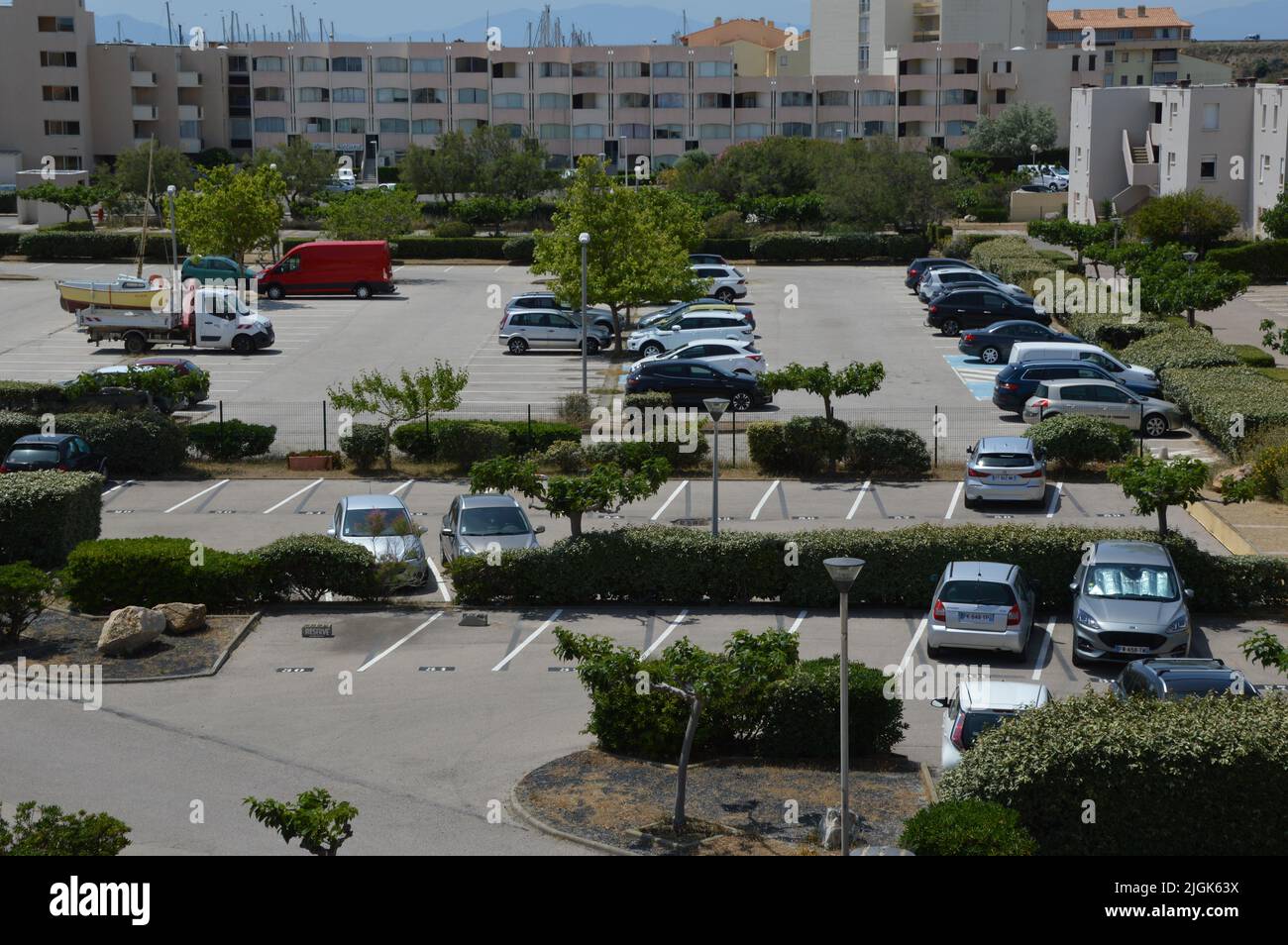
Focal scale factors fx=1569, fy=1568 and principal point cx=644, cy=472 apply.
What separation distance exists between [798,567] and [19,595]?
10.8 m

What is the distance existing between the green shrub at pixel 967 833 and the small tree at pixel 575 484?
35.0 ft

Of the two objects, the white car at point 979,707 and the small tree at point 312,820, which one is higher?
the small tree at point 312,820

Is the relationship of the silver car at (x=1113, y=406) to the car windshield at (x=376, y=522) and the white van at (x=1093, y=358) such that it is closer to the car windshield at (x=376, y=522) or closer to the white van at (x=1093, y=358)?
the white van at (x=1093, y=358)

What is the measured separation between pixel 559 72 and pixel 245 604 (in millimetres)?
85898

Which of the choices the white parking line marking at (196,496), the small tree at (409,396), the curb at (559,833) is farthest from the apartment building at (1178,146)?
the curb at (559,833)

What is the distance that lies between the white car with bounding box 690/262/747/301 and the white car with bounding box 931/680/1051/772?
37.7 metres

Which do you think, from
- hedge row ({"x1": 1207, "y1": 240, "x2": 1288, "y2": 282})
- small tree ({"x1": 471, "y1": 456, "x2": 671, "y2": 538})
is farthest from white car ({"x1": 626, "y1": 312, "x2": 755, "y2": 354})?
hedge row ({"x1": 1207, "y1": 240, "x2": 1288, "y2": 282})

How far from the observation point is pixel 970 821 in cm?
1248

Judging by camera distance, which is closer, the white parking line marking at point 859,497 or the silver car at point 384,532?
the silver car at point 384,532

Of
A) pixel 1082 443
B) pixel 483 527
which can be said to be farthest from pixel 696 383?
pixel 483 527

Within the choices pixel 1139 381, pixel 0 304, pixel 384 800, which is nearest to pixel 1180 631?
pixel 384 800

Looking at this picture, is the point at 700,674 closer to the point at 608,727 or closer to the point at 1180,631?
the point at 608,727

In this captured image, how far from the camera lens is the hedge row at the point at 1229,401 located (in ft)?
102

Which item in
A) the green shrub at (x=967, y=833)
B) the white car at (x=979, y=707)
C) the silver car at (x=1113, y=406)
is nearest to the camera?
the green shrub at (x=967, y=833)
